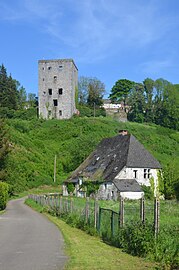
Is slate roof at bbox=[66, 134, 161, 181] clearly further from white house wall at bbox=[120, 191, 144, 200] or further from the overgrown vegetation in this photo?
the overgrown vegetation

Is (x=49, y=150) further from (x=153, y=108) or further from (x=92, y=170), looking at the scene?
(x=153, y=108)

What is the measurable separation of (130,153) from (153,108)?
6003cm

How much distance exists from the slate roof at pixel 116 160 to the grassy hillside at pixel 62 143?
1061 cm

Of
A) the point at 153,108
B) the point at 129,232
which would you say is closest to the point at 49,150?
the point at 153,108

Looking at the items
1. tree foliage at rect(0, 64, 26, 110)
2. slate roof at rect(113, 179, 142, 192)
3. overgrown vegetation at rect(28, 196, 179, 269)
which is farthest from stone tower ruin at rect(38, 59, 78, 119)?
overgrown vegetation at rect(28, 196, 179, 269)

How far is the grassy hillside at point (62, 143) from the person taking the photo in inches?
2532

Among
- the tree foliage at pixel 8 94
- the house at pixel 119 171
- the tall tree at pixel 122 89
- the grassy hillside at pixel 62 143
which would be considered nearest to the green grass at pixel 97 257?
the house at pixel 119 171

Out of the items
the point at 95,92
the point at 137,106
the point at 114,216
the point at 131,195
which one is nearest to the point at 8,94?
the point at 95,92

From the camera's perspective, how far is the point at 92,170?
5091 cm

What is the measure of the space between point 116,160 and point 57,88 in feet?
142

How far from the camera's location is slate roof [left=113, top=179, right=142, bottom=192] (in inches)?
1729

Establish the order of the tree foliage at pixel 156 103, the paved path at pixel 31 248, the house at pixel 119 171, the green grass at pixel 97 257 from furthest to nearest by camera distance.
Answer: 1. the tree foliage at pixel 156 103
2. the house at pixel 119 171
3. the paved path at pixel 31 248
4. the green grass at pixel 97 257

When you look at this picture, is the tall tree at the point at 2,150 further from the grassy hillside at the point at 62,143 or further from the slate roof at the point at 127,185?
the grassy hillside at the point at 62,143

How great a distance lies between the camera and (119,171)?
45.6 m
